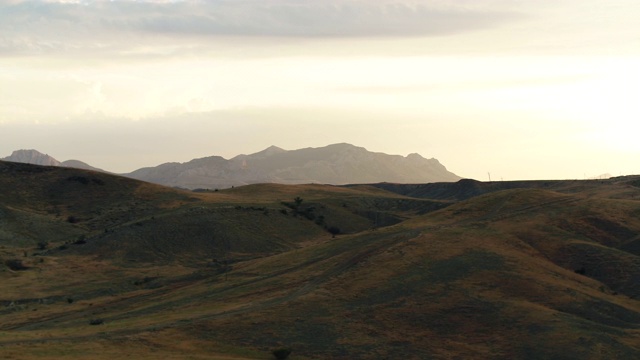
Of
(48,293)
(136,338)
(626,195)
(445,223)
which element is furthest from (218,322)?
(626,195)

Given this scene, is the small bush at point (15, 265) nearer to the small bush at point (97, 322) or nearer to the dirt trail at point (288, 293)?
the dirt trail at point (288, 293)

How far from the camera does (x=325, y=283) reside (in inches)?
3054

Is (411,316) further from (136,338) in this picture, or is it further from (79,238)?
(79,238)

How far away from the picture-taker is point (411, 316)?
6838cm

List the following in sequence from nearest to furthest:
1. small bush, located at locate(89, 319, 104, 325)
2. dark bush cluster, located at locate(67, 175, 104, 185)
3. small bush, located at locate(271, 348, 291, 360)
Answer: small bush, located at locate(271, 348, 291, 360) < small bush, located at locate(89, 319, 104, 325) < dark bush cluster, located at locate(67, 175, 104, 185)

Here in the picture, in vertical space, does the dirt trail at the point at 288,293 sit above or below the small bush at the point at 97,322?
above

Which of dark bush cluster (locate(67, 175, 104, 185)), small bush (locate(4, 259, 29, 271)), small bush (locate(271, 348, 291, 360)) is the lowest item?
small bush (locate(271, 348, 291, 360))

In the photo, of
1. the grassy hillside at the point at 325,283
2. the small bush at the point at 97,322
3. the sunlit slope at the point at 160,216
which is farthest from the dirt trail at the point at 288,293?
the sunlit slope at the point at 160,216

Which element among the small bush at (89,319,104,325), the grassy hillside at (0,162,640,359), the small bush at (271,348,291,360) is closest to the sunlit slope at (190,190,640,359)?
the grassy hillside at (0,162,640,359)

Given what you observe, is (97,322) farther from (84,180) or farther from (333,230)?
(84,180)

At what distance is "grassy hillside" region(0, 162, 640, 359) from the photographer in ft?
201

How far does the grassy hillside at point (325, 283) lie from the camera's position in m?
61.3

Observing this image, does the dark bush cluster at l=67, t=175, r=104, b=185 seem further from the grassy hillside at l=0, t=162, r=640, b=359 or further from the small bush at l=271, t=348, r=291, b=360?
the small bush at l=271, t=348, r=291, b=360

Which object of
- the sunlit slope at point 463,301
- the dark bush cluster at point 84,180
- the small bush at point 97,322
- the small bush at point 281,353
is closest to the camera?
the small bush at point 281,353
